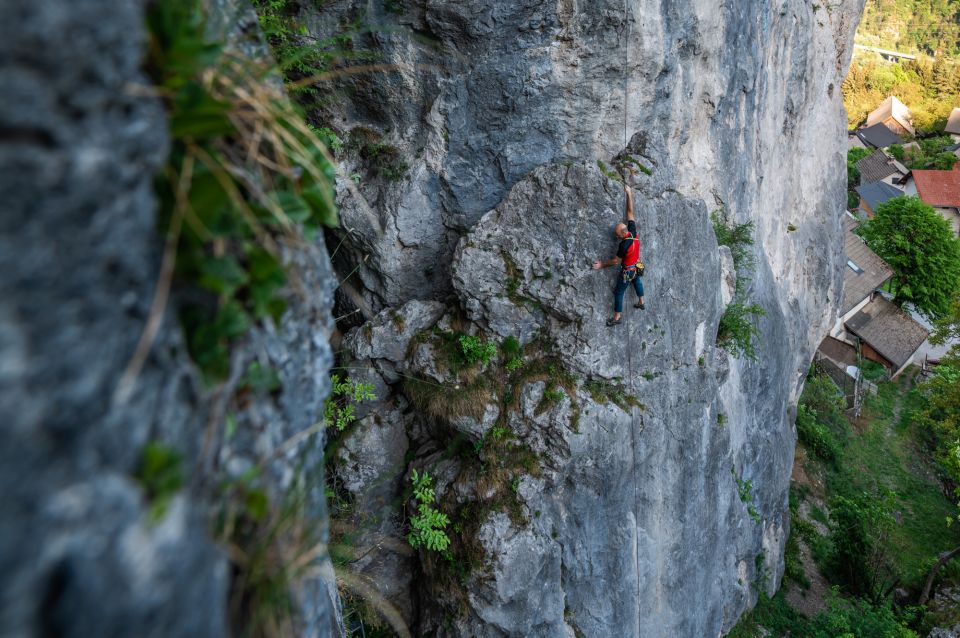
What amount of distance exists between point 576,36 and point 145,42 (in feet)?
24.5

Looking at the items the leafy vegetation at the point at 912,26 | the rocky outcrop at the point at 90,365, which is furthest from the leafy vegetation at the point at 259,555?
the leafy vegetation at the point at 912,26

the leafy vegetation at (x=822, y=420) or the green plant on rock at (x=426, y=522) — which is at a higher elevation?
the green plant on rock at (x=426, y=522)

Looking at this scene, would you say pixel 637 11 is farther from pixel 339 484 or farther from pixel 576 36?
pixel 339 484

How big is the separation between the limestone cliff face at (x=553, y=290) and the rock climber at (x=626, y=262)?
20 cm

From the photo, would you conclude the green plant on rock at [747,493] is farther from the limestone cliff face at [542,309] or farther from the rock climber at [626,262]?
the rock climber at [626,262]

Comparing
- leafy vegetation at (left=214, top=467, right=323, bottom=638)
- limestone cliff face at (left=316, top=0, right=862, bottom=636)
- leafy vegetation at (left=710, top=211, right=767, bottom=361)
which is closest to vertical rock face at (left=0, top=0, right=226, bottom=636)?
leafy vegetation at (left=214, top=467, right=323, bottom=638)

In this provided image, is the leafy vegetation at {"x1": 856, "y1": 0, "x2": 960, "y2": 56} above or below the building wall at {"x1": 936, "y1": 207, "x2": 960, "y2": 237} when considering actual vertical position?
above

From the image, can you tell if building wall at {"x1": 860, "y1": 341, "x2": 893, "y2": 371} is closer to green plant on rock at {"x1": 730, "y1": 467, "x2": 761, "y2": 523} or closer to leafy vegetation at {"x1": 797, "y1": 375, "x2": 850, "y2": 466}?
leafy vegetation at {"x1": 797, "y1": 375, "x2": 850, "y2": 466}

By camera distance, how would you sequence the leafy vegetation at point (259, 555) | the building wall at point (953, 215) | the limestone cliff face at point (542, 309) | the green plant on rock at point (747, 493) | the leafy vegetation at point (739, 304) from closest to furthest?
the leafy vegetation at point (259, 555), the limestone cliff face at point (542, 309), the leafy vegetation at point (739, 304), the green plant on rock at point (747, 493), the building wall at point (953, 215)

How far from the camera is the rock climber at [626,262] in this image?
735 cm

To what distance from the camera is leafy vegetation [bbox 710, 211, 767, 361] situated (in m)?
10.0

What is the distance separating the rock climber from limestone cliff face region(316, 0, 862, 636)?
20cm

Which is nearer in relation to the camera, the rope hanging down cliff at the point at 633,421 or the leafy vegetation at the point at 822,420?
the rope hanging down cliff at the point at 633,421

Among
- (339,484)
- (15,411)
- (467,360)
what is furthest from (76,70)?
(339,484)
